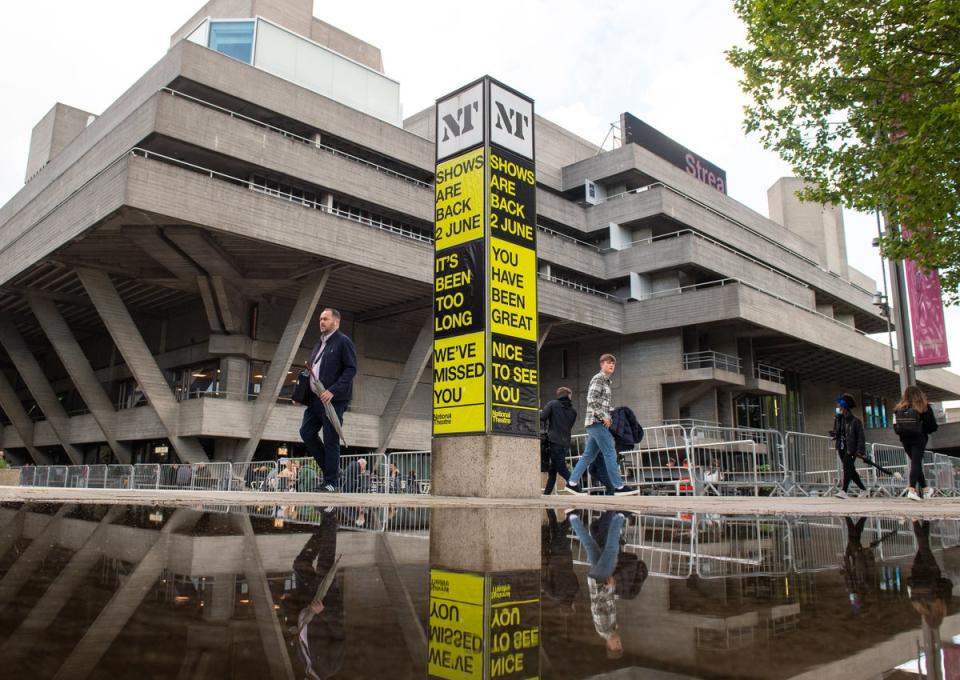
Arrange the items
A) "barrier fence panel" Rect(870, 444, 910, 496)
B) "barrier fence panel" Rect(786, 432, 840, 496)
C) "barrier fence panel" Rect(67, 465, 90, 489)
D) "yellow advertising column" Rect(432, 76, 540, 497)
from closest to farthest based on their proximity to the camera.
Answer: "yellow advertising column" Rect(432, 76, 540, 497), "barrier fence panel" Rect(786, 432, 840, 496), "barrier fence panel" Rect(870, 444, 910, 496), "barrier fence panel" Rect(67, 465, 90, 489)

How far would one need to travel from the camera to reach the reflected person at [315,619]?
135 cm

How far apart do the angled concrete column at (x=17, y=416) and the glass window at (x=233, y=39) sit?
19.3 metres

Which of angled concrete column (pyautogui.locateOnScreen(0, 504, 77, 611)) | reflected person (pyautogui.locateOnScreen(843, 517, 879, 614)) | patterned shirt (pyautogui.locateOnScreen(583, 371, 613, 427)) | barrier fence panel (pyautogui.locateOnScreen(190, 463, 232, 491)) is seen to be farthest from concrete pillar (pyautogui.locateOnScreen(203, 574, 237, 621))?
barrier fence panel (pyautogui.locateOnScreen(190, 463, 232, 491))

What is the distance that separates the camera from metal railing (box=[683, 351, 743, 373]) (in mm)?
39812

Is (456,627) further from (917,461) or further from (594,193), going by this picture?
(594,193)

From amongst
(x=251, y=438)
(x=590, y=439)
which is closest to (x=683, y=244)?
(x=251, y=438)

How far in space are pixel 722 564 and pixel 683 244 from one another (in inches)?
1562

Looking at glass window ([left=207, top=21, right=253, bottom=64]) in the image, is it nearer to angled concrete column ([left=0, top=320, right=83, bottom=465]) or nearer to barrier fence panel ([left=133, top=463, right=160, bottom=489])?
angled concrete column ([left=0, top=320, right=83, bottom=465])

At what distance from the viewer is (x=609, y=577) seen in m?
2.57

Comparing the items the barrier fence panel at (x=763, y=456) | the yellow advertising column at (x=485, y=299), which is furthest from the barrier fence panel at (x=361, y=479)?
the yellow advertising column at (x=485, y=299)

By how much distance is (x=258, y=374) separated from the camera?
1379 inches

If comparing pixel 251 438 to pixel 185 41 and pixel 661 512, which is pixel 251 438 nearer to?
pixel 185 41

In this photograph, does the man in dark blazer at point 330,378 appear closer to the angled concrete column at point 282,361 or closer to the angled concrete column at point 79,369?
the angled concrete column at point 282,361

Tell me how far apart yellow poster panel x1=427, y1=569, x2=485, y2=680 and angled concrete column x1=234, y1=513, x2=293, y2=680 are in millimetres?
263
